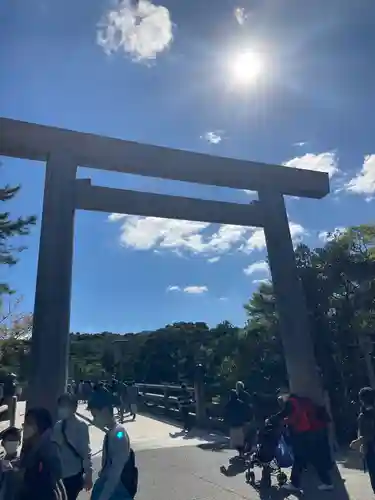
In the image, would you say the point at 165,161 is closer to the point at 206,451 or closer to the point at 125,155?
the point at 125,155

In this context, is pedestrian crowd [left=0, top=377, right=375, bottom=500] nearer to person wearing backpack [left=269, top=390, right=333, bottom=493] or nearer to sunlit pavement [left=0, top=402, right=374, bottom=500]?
person wearing backpack [left=269, top=390, right=333, bottom=493]

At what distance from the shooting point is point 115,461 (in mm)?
2973

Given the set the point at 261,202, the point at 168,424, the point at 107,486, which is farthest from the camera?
the point at 168,424

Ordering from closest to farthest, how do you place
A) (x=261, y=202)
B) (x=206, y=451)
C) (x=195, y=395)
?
(x=261, y=202) → (x=206, y=451) → (x=195, y=395)

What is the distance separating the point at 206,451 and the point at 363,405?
17.3 ft

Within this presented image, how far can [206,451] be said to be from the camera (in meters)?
8.98

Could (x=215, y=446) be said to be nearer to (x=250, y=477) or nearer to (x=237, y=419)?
(x=237, y=419)

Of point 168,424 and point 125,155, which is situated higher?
point 125,155

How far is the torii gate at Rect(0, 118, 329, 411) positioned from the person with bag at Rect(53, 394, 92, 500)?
61.5 inches

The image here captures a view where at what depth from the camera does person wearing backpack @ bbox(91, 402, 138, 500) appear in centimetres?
289

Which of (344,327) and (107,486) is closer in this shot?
(107,486)

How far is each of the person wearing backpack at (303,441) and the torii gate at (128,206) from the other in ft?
2.49

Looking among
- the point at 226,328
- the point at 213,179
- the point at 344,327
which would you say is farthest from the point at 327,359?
the point at 226,328

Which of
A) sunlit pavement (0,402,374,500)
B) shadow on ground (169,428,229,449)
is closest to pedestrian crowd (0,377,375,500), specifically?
sunlit pavement (0,402,374,500)
